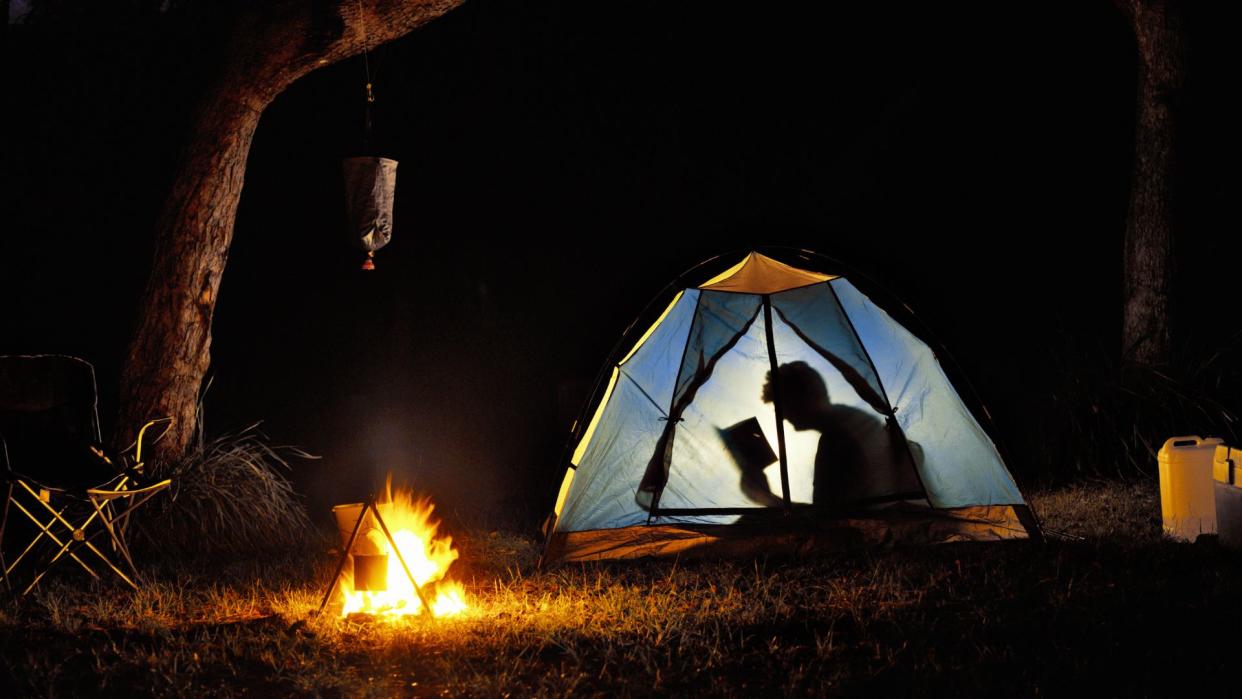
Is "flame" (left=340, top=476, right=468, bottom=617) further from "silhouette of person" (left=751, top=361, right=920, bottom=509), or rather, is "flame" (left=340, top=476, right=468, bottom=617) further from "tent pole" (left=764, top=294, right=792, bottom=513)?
"silhouette of person" (left=751, top=361, right=920, bottom=509)

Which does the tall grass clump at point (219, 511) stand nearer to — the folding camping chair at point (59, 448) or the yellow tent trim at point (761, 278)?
the folding camping chair at point (59, 448)

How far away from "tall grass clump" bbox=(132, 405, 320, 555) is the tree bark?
21 centimetres

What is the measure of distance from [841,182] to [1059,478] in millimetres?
6981

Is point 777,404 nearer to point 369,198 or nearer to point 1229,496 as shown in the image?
point 1229,496

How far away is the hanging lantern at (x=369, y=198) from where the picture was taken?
4902mm

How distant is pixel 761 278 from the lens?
5.05 meters

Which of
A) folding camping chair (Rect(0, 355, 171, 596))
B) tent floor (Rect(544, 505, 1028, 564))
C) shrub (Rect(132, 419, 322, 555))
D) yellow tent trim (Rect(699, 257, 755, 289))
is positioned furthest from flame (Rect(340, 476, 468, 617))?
yellow tent trim (Rect(699, 257, 755, 289))

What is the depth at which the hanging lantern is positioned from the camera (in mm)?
4902

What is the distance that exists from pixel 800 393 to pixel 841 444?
31cm

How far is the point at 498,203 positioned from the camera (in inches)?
487

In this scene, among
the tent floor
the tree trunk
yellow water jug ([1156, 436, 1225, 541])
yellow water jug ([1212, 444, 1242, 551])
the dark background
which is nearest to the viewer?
yellow water jug ([1212, 444, 1242, 551])

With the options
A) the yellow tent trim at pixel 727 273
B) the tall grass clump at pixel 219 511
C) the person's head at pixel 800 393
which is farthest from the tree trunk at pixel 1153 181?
the tall grass clump at pixel 219 511

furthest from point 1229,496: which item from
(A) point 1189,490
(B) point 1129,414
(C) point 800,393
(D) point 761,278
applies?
(D) point 761,278

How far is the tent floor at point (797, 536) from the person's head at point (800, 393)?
55 cm
